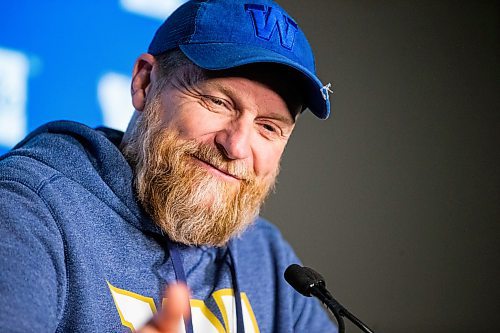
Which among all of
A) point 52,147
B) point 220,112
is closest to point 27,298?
point 52,147

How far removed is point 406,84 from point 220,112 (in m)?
1.35

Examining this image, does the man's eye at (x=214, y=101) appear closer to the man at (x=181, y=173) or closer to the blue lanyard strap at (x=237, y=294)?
the man at (x=181, y=173)

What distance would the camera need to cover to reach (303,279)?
0.94 meters

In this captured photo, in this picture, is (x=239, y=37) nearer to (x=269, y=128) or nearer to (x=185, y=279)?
(x=269, y=128)

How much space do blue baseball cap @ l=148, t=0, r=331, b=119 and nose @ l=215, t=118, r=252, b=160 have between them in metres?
→ 0.11

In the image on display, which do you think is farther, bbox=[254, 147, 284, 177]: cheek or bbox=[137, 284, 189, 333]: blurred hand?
bbox=[254, 147, 284, 177]: cheek

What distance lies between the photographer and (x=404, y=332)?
222 centimetres

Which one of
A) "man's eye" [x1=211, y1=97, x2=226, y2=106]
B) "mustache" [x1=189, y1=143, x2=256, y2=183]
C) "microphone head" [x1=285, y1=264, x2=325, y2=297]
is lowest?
"microphone head" [x1=285, y1=264, x2=325, y2=297]

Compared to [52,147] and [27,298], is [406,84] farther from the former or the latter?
[27,298]

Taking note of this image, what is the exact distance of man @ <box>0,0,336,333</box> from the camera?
3.09 feet

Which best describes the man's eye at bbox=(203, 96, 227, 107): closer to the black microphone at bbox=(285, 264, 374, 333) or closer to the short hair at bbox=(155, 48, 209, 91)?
the short hair at bbox=(155, 48, 209, 91)

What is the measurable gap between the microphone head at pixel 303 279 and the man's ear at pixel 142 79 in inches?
18.7

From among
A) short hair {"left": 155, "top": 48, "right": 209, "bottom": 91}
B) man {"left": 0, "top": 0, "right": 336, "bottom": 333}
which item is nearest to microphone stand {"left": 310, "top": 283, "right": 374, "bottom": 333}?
man {"left": 0, "top": 0, "right": 336, "bottom": 333}

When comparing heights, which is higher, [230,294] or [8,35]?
[8,35]
